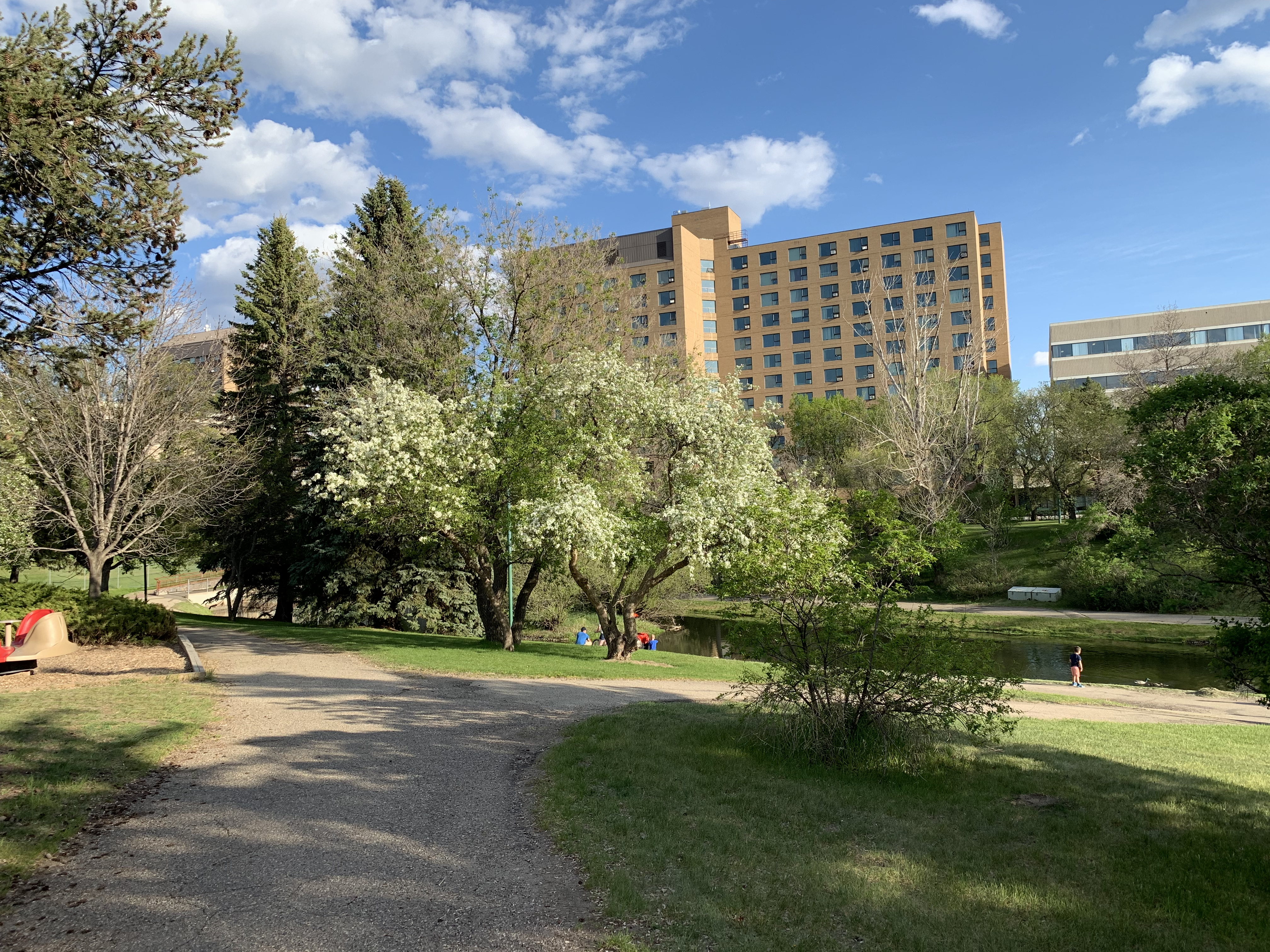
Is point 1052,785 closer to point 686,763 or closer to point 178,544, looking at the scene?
point 686,763

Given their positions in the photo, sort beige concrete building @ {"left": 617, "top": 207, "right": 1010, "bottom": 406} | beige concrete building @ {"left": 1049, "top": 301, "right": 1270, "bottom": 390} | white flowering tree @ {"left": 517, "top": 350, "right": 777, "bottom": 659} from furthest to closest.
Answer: beige concrete building @ {"left": 1049, "top": 301, "right": 1270, "bottom": 390}
beige concrete building @ {"left": 617, "top": 207, "right": 1010, "bottom": 406}
white flowering tree @ {"left": 517, "top": 350, "right": 777, "bottom": 659}

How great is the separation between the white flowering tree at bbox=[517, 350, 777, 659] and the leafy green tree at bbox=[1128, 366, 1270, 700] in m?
8.85

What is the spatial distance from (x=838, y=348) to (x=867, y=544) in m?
79.2

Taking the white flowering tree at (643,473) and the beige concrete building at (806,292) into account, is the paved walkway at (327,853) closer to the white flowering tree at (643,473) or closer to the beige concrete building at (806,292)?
the white flowering tree at (643,473)

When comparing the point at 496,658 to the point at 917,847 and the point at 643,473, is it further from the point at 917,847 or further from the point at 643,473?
the point at 917,847

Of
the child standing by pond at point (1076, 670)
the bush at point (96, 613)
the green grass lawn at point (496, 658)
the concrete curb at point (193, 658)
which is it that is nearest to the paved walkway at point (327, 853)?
the concrete curb at point (193, 658)

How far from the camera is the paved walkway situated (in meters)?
4.78

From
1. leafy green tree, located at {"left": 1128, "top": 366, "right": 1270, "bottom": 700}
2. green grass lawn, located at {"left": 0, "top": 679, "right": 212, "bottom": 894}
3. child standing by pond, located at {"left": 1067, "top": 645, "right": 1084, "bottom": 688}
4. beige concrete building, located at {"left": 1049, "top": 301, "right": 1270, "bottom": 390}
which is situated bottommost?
child standing by pond, located at {"left": 1067, "top": 645, "right": 1084, "bottom": 688}

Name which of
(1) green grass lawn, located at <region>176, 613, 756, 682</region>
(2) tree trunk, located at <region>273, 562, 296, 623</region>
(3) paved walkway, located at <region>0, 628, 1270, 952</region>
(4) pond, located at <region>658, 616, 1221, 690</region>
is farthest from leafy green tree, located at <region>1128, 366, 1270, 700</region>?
(2) tree trunk, located at <region>273, 562, 296, 623</region>

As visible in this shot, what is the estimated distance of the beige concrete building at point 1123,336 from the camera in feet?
297

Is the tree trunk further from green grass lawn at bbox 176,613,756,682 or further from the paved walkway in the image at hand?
the paved walkway

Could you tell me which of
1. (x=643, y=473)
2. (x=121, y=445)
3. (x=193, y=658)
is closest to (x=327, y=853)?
(x=193, y=658)

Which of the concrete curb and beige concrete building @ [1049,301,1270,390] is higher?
beige concrete building @ [1049,301,1270,390]

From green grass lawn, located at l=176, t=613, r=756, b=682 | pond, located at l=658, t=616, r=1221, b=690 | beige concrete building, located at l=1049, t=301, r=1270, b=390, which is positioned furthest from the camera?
beige concrete building, located at l=1049, t=301, r=1270, b=390
